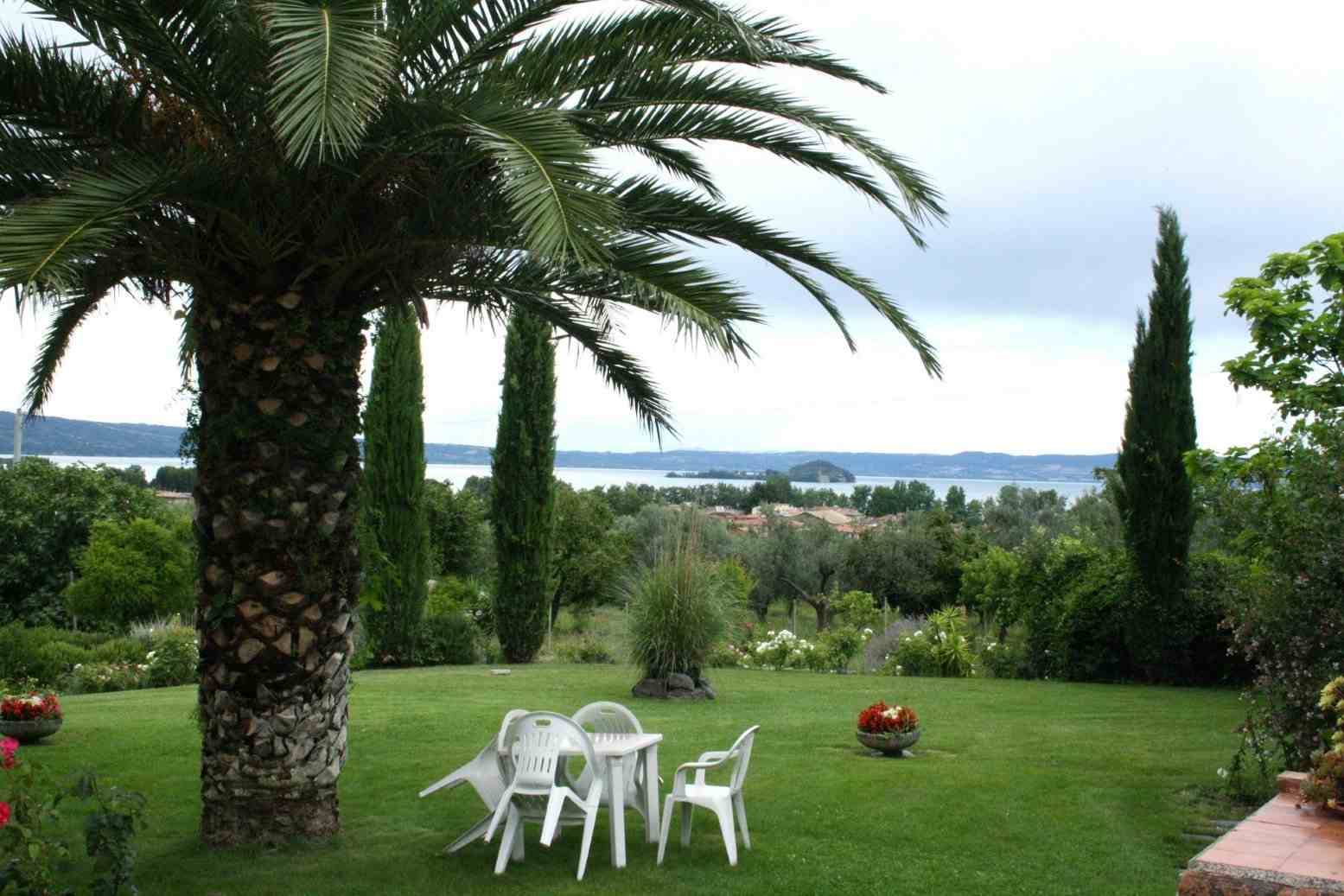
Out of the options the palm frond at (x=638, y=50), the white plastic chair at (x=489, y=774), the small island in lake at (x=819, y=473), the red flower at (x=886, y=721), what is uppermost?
the palm frond at (x=638, y=50)

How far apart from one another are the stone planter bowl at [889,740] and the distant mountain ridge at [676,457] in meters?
2.69

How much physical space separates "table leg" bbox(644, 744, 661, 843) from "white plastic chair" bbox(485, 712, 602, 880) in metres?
0.52

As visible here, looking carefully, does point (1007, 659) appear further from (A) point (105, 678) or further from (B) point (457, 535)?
(B) point (457, 535)

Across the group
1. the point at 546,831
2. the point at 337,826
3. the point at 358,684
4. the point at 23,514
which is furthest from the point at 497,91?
the point at 23,514

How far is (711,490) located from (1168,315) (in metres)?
29.0

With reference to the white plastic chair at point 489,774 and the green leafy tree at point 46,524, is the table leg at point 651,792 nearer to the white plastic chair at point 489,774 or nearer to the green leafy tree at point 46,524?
the white plastic chair at point 489,774

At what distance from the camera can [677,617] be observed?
12.5 meters

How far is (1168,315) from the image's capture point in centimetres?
1474

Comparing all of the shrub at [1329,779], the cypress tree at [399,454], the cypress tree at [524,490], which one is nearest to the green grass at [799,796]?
the shrub at [1329,779]

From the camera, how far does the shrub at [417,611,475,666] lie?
60.2ft

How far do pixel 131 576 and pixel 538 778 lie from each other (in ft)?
47.4

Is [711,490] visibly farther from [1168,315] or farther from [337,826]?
[337,826]

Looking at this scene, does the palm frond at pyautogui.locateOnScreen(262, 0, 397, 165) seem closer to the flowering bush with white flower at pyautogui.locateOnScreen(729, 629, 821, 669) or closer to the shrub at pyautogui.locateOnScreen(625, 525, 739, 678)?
the shrub at pyautogui.locateOnScreen(625, 525, 739, 678)

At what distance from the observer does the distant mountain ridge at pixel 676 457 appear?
1967cm
